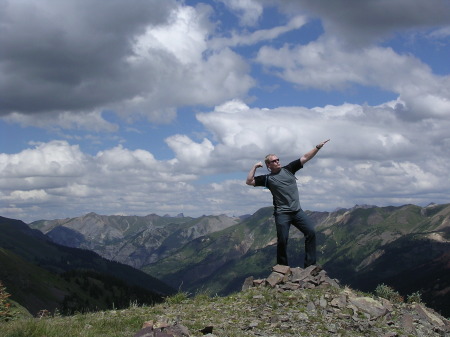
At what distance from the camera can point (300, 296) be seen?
Result: 43.2 feet

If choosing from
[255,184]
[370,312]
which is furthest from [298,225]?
[370,312]

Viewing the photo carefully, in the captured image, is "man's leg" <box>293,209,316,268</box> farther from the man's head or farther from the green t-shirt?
the man's head

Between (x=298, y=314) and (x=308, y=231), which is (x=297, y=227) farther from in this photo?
(x=298, y=314)

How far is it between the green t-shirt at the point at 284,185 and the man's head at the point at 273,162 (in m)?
0.21

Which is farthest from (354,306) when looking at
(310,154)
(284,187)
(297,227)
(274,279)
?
(310,154)

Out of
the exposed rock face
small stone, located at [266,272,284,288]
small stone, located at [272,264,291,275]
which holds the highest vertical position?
small stone, located at [272,264,291,275]

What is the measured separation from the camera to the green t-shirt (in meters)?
14.9

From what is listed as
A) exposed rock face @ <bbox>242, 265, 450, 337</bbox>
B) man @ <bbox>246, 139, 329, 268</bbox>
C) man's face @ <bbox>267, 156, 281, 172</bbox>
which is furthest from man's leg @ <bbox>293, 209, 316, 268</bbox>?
man's face @ <bbox>267, 156, 281, 172</bbox>

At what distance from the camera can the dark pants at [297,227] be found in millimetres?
14914

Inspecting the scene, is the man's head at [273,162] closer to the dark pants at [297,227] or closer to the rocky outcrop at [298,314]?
the dark pants at [297,227]

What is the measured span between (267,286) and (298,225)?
97.5 inches

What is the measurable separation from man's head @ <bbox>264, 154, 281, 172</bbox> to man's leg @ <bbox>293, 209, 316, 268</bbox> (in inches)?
70.7

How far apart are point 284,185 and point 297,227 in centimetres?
168

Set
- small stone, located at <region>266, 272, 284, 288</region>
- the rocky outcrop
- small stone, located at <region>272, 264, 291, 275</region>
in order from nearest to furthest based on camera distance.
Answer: the rocky outcrop
small stone, located at <region>266, 272, 284, 288</region>
small stone, located at <region>272, 264, 291, 275</region>
